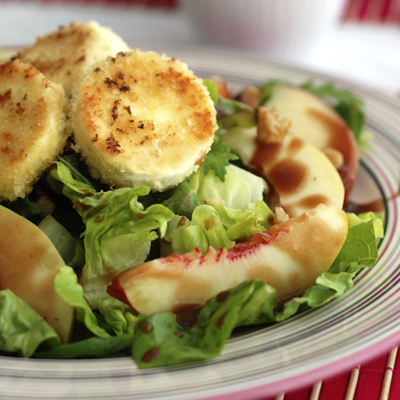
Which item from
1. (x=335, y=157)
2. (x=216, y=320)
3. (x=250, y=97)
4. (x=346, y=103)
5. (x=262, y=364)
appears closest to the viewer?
(x=262, y=364)

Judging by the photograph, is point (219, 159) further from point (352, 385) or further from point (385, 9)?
point (385, 9)

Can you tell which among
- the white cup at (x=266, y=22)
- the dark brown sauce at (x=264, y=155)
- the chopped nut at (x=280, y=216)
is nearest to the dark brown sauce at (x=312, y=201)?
the chopped nut at (x=280, y=216)

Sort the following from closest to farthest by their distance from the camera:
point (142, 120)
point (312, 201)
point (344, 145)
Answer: point (142, 120)
point (312, 201)
point (344, 145)

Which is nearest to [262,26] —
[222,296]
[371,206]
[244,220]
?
[371,206]

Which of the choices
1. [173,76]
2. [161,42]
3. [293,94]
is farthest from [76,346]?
[161,42]

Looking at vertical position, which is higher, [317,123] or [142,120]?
[142,120]

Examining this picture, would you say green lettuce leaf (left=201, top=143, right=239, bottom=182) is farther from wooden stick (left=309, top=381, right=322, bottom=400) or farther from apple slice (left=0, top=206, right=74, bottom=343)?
wooden stick (left=309, top=381, right=322, bottom=400)

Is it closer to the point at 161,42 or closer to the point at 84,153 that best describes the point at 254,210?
the point at 84,153

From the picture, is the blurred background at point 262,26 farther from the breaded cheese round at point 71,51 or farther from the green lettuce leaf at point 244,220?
the green lettuce leaf at point 244,220
